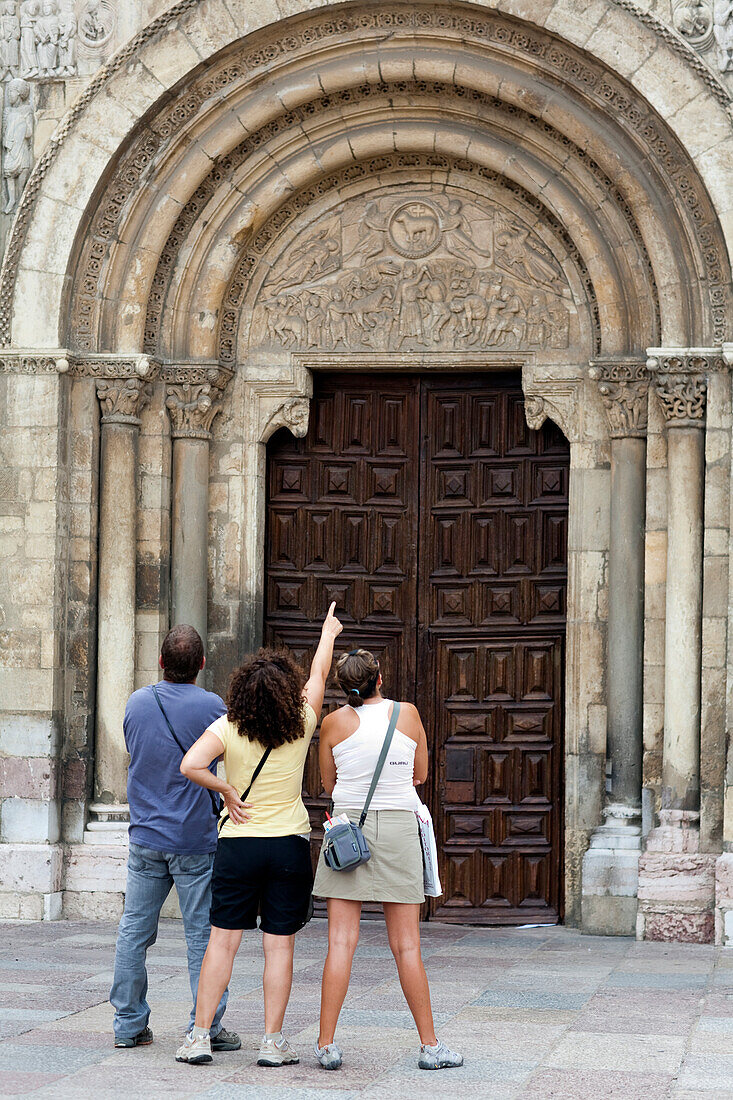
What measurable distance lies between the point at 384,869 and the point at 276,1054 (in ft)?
2.70

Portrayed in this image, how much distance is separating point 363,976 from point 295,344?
4.33m

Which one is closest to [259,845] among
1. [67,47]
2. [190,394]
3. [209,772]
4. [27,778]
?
[209,772]

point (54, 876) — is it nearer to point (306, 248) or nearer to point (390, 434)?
point (390, 434)

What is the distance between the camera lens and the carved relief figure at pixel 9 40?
956cm

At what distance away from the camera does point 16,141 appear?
9492 millimetres

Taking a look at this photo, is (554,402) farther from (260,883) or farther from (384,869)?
(260,883)

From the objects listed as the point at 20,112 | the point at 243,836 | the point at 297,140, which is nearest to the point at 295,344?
the point at 297,140

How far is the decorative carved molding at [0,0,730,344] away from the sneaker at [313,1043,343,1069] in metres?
5.02

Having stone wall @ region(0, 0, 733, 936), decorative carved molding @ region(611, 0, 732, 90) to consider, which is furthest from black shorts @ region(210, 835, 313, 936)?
decorative carved molding @ region(611, 0, 732, 90)

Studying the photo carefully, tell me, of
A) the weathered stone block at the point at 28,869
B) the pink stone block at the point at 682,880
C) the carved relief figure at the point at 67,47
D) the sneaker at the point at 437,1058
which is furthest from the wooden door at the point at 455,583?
the sneaker at the point at 437,1058

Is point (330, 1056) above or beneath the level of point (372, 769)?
beneath

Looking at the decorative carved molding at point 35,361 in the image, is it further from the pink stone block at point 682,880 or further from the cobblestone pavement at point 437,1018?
the pink stone block at point 682,880

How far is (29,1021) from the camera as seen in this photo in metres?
6.48

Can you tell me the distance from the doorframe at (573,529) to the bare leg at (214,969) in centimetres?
414
